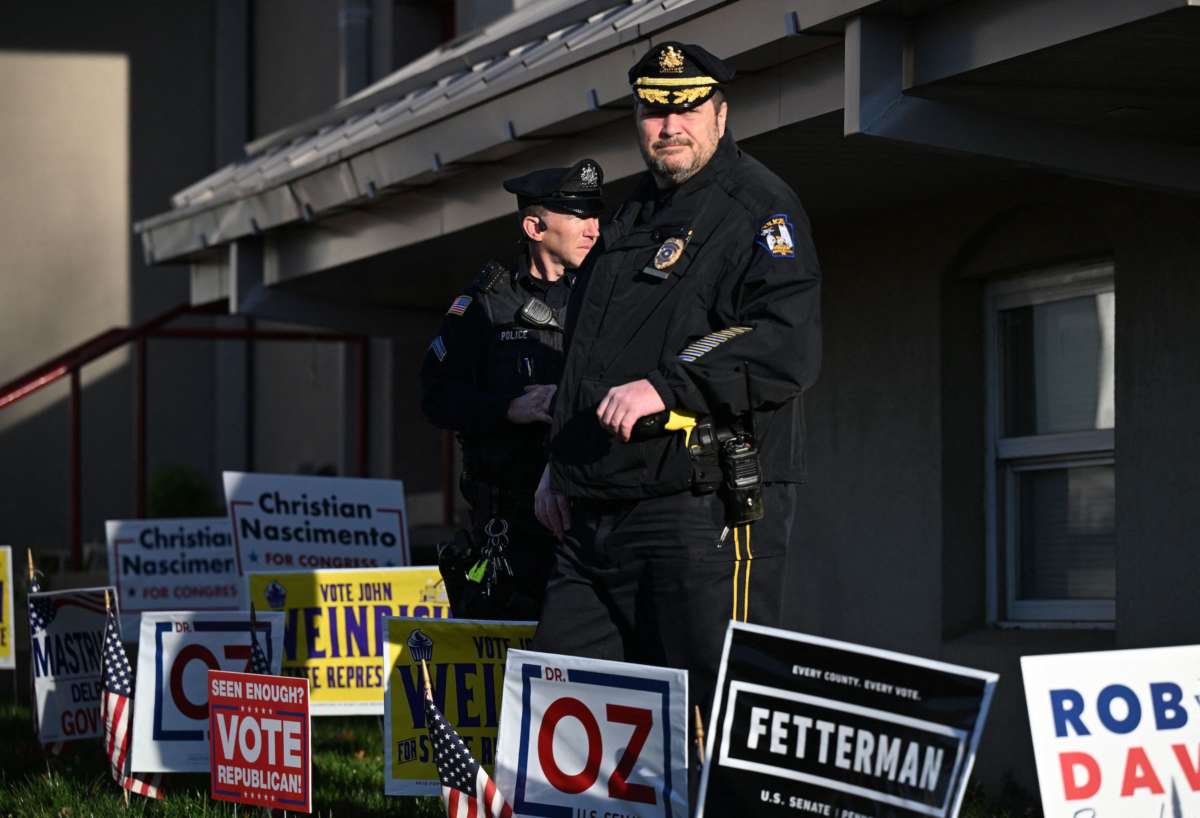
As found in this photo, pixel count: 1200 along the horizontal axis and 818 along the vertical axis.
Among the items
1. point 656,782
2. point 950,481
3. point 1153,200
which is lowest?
point 656,782

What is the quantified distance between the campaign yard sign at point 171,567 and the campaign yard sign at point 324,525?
4.33 ft

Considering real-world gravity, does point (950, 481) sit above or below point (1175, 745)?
above

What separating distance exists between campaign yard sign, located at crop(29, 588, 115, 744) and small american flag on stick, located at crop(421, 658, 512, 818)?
3685 millimetres

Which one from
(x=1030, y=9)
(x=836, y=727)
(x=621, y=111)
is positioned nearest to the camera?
(x=836, y=727)

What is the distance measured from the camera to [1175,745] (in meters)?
4.43

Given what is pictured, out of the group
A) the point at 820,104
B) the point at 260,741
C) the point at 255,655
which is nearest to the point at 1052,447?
the point at 820,104

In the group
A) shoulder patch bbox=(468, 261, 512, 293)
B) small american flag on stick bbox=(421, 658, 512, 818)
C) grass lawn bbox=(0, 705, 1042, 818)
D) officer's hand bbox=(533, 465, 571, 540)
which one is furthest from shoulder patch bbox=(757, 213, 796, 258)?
grass lawn bbox=(0, 705, 1042, 818)

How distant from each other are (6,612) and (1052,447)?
16.7 ft

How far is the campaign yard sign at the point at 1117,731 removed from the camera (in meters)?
4.32

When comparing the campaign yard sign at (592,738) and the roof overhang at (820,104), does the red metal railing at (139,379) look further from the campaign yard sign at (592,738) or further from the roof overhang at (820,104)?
the campaign yard sign at (592,738)

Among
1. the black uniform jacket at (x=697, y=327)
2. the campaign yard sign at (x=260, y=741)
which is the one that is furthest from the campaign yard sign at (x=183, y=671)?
the black uniform jacket at (x=697, y=327)

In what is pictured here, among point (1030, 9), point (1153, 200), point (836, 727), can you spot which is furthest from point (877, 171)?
point (836, 727)

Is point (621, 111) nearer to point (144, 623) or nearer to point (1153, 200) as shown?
point (1153, 200)

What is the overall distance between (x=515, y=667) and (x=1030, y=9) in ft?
7.53
